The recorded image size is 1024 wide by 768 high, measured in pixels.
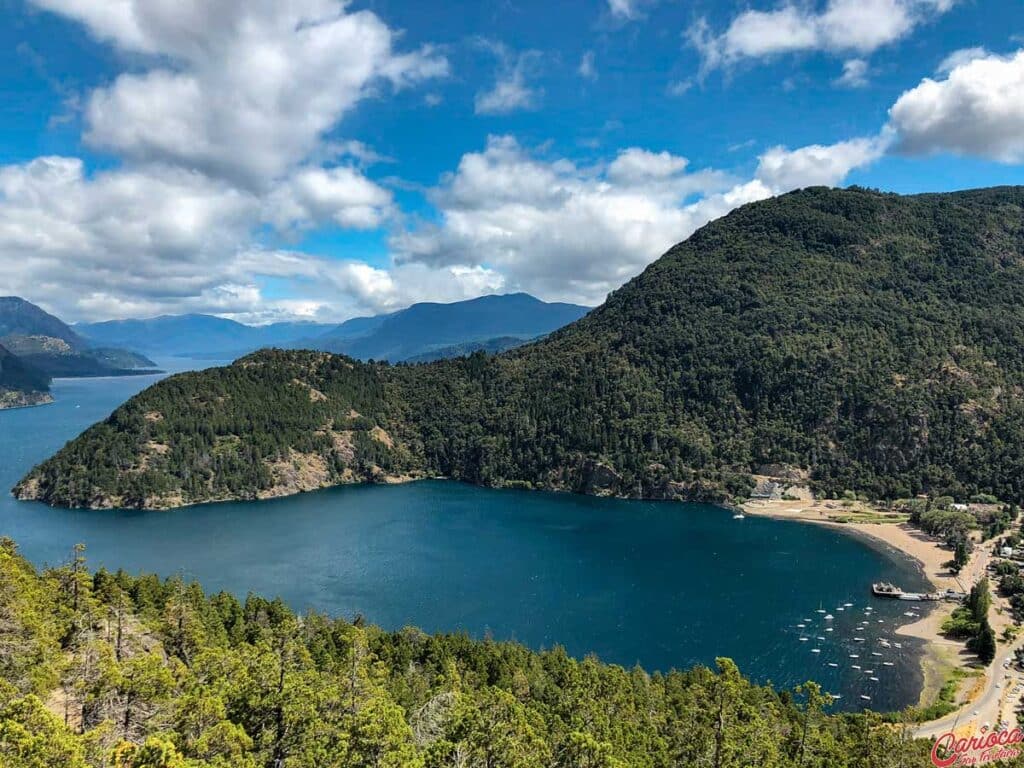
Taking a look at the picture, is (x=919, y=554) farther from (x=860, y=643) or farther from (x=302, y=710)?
(x=302, y=710)

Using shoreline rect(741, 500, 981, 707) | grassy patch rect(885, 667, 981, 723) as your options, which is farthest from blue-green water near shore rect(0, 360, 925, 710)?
grassy patch rect(885, 667, 981, 723)

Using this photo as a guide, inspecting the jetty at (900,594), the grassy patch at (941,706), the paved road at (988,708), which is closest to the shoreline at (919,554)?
the grassy patch at (941,706)

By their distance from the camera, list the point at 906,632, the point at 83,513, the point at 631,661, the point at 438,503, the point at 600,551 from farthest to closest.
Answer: the point at 438,503, the point at 83,513, the point at 600,551, the point at 906,632, the point at 631,661

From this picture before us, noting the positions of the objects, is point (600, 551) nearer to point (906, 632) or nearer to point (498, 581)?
point (498, 581)

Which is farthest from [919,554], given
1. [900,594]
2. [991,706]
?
[991,706]

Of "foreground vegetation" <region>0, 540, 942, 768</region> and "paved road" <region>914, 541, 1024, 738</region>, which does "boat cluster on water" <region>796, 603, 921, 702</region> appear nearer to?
"paved road" <region>914, 541, 1024, 738</region>

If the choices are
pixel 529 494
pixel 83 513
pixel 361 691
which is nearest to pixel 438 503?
pixel 529 494
